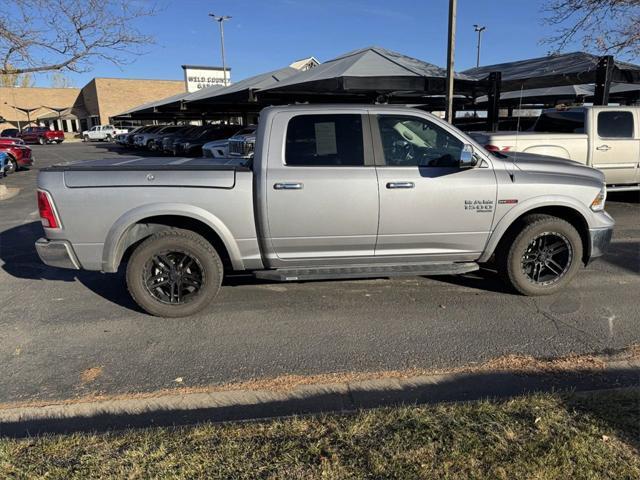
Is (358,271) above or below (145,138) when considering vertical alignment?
below

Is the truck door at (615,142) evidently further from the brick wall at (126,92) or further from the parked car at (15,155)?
the brick wall at (126,92)

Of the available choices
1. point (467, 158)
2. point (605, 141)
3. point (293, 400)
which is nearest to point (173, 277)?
point (293, 400)

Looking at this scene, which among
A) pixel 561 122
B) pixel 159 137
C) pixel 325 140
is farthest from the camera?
pixel 159 137

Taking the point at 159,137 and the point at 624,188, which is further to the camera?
the point at 159,137

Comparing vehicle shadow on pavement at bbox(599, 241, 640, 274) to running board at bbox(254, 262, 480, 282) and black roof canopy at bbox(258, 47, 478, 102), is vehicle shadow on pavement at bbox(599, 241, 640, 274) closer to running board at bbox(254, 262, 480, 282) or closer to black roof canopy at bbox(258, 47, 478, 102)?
running board at bbox(254, 262, 480, 282)

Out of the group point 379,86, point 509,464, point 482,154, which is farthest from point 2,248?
point 379,86

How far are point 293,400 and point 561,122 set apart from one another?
9.20 metres

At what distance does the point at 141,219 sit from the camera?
164 inches

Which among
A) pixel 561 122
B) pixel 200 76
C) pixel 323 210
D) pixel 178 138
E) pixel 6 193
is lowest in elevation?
pixel 6 193

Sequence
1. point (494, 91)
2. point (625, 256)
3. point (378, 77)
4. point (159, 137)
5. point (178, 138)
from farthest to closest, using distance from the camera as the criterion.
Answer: point (159, 137), point (178, 138), point (494, 91), point (378, 77), point (625, 256)

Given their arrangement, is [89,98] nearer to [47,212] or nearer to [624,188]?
[624,188]

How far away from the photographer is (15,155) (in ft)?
58.2

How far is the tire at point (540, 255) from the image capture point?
462cm

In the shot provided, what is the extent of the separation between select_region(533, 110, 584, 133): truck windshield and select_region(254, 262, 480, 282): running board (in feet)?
20.9
